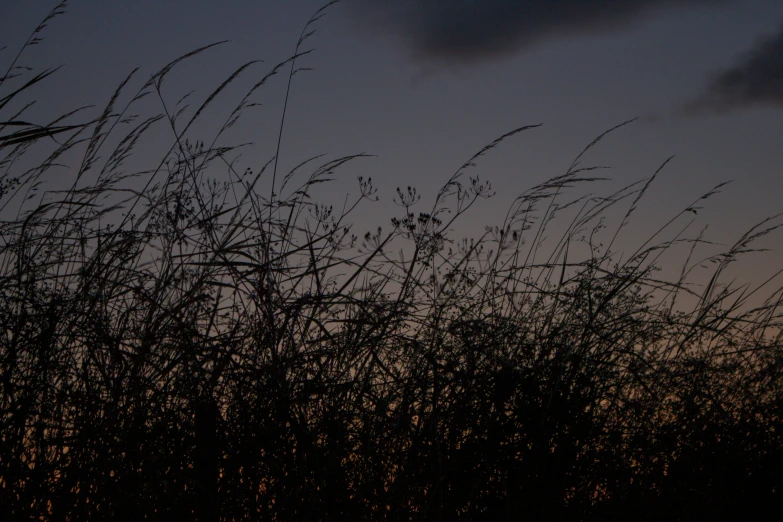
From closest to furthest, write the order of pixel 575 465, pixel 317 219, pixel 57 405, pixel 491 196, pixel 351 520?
pixel 351 520
pixel 57 405
pixel 575 465
pixel 317 219
pixel 491 196

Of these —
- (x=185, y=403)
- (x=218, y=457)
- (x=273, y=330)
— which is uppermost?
(x=273, y=330)

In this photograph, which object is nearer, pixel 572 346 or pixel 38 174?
pixel 572 346

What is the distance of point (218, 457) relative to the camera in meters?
1.68

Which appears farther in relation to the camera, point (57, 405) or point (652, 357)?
point (652, 357)

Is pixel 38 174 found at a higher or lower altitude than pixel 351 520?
higher

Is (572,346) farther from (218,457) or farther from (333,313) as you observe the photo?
(218,457)

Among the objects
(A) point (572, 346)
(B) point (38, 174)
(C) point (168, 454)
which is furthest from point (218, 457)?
(B) point (38, 174)

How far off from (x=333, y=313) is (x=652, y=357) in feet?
4.40

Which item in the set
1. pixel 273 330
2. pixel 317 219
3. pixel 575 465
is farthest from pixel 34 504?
pixel 575 465

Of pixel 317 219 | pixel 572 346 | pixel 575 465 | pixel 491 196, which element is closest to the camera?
pixel 575 465

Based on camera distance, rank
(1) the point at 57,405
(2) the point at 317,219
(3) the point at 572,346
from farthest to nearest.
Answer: (2) the point at 317,219
(3) the point at 572,346
(1) the point at 57,405

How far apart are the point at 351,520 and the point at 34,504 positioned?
30.9 inches

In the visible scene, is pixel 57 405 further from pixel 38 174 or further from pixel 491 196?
pixel 491 196

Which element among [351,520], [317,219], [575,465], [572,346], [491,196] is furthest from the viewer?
[491,196]
